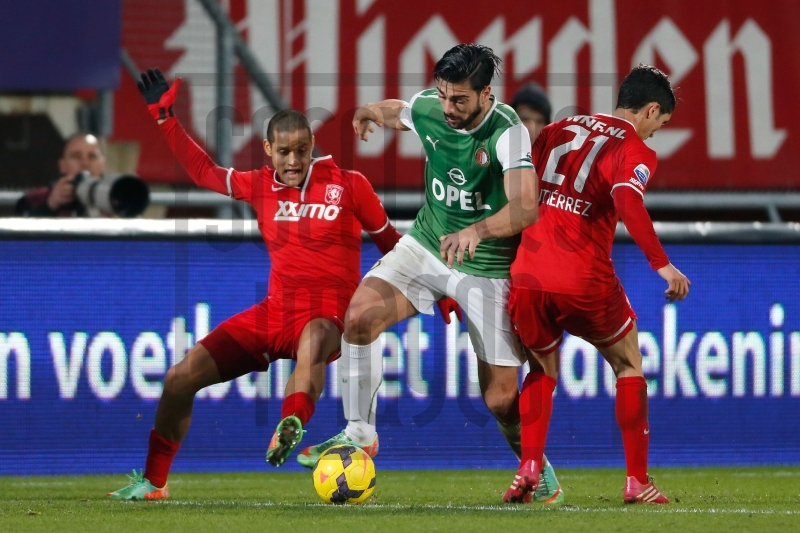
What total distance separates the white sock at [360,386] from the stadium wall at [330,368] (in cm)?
158

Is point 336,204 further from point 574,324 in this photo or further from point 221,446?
point 221,446

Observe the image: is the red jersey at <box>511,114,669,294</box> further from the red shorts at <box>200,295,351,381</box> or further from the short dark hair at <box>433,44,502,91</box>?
the red shorts at <box>200,295,351,381</box>

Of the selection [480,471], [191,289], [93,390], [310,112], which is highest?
[310,112]

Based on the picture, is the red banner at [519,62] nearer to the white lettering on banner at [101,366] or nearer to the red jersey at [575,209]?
the white lettering on banner at [101,366]

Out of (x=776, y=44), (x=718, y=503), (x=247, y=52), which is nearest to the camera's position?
(x=718, y=503)

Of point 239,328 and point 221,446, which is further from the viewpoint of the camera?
point 221,446

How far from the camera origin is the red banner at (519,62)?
9.52 meters

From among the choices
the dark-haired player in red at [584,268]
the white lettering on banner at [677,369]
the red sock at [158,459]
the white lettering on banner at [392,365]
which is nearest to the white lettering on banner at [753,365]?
the white lettering on banner at [677,369]

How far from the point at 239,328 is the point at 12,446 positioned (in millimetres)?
1914

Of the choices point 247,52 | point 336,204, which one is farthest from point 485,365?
point 247,52

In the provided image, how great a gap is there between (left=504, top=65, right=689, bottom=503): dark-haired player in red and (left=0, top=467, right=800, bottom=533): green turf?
0.30 metres

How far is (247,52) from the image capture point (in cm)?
918

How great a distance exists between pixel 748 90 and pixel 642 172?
17.4 ft

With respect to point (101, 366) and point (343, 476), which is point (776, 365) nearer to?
point (343, 476)
